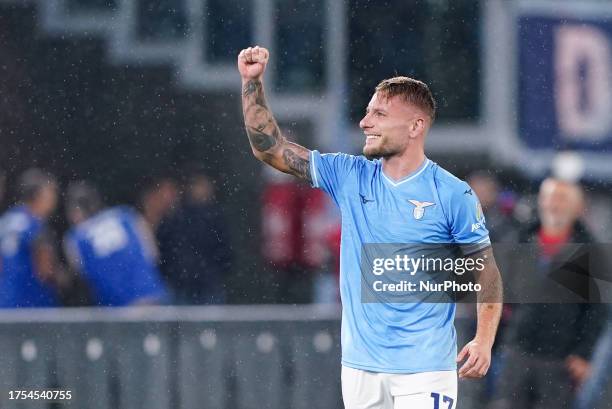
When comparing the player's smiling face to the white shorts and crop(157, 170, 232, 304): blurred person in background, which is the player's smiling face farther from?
crop(157, 170, 232, 304): blurred person in background

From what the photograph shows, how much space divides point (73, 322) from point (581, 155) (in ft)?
7.95

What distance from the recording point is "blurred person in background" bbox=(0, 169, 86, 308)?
19.5ft

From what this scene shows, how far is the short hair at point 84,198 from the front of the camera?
6.07 metres

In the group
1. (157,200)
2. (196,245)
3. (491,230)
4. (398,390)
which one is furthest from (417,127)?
(157,200)

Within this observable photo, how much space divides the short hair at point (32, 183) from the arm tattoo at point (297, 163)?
181cm

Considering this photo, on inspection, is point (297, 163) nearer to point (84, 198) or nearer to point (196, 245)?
point (196, 245)

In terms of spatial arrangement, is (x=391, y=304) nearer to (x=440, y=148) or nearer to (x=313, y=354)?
(x=313, y=354)

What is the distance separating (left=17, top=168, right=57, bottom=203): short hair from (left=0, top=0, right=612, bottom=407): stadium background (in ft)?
0.12

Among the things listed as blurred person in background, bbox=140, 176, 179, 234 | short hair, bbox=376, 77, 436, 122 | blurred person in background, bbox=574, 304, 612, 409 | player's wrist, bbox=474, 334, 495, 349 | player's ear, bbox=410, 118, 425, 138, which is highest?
short hair, bbox=376, 77, 436, 122

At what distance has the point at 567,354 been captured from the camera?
591cm

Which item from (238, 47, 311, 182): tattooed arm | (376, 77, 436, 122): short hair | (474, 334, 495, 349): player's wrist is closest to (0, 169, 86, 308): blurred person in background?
(238, 47, 311, 182): tattooed arm

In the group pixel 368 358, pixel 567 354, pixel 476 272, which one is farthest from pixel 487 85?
pixel 368 358

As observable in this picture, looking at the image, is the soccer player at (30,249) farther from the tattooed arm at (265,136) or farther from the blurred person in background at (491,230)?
the blurred person in background at (491,230)

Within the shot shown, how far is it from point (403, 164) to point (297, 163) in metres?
0.39
